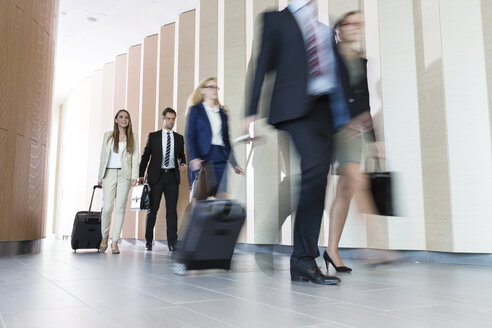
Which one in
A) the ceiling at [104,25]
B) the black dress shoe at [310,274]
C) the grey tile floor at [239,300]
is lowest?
the grey tile floor at [239,300]

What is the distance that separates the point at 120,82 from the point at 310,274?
6620mm

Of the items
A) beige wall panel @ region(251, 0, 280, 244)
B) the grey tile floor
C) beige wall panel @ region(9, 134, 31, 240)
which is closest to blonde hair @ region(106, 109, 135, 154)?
beige wall panel @ region(9, 134, 31, 240)

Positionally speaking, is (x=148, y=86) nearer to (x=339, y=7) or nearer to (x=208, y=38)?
(x=208, y=38)

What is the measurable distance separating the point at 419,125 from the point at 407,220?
0.74 m

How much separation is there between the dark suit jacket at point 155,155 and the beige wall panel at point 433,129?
252cm

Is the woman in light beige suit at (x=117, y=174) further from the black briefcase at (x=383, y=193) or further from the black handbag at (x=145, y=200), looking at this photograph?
the black briefcase at (x=383, y=193)

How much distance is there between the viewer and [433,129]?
10.9ft

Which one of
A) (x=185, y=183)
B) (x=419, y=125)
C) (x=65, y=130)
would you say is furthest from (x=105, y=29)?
(x=419, y=125)

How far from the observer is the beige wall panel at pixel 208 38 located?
5.54 m

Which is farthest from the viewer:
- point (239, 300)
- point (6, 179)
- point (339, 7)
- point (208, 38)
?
point (208, 38)

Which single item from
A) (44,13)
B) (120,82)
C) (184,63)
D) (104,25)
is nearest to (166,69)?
(184,63)

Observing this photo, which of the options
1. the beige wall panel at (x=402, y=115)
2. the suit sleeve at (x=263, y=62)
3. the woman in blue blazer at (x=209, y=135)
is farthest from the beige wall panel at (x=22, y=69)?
the beige wall panel at (x=402, y=115)

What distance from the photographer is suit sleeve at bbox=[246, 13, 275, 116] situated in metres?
2.04

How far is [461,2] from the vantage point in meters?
3.23
